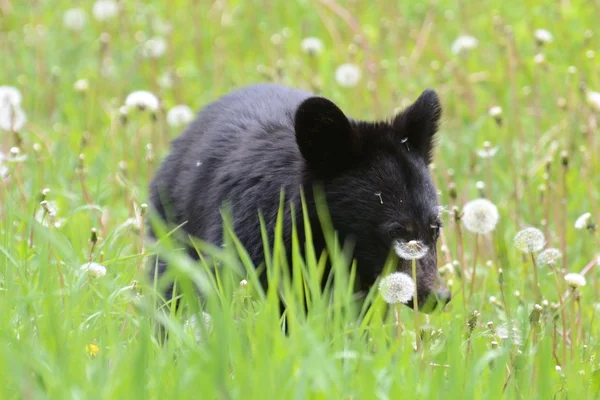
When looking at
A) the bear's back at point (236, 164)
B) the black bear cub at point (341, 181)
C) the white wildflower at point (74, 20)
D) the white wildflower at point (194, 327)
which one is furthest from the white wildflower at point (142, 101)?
the white wildflower at point (74, 20)

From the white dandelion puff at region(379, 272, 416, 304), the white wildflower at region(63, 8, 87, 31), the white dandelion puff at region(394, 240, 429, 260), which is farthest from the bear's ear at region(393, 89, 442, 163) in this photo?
the white wildflower at region(63, 8, 87, 31)

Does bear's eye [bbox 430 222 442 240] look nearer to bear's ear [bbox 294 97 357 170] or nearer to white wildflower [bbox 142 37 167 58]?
bear's ear [bbox 294 97 357 170]

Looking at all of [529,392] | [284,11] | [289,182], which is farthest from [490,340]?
[284,11]

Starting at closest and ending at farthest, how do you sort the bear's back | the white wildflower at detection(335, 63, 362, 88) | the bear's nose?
the bear's nose
the bear's back
the white wildflower at detection(335, 63, 362, 88)

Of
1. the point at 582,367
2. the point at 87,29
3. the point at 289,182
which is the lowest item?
the point at 582,367

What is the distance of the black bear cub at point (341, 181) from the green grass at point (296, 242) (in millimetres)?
152

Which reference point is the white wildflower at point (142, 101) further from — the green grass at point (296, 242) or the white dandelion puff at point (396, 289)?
the white dandelion puff at point (396, 289)

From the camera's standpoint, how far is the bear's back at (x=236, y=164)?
167 inches

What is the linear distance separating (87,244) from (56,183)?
1427 mm

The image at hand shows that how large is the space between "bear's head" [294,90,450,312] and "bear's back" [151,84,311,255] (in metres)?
0.15

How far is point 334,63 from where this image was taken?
8.83m

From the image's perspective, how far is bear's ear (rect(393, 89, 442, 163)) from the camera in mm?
4398

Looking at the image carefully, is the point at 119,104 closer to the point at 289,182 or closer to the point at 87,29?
the point at 87,29

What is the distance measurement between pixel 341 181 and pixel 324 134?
211 mm
